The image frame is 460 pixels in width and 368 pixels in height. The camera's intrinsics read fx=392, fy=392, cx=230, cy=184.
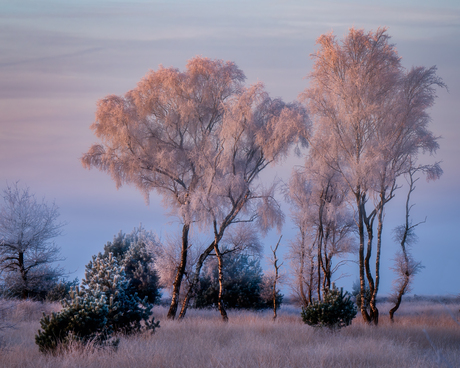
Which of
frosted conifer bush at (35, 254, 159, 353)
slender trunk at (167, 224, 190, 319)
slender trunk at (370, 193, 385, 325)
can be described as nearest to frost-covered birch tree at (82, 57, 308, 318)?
slender trunk at (167, 224, 190, 319)

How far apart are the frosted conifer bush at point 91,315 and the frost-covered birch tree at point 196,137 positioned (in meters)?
6.70

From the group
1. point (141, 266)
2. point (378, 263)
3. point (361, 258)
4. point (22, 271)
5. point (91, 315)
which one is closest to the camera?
point (91, 315)

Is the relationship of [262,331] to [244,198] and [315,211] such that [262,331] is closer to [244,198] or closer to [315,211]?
[244,198]

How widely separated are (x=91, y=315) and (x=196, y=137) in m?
11.3

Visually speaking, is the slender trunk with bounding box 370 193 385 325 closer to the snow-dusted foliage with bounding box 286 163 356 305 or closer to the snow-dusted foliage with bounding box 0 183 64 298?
the snow-dusted foliage with bounding box 286 163 356 305

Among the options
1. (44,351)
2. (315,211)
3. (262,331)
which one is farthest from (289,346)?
(315,211)

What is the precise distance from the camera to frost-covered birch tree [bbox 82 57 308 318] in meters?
17.2

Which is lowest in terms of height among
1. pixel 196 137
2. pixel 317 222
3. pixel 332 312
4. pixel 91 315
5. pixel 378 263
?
pixel 332 312

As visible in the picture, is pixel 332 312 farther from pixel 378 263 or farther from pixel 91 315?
pixel 91 315

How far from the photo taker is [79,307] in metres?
8.72

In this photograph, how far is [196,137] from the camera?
61.2 feet

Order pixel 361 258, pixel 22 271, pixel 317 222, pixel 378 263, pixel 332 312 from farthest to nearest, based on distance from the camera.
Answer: pixel 22 271 → pixel 317 222 → pixel 378 263 → pixel 361 258 → pixel 332 312

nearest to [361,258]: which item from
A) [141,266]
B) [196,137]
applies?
[196,137]

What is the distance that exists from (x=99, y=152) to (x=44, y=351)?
11943mm
